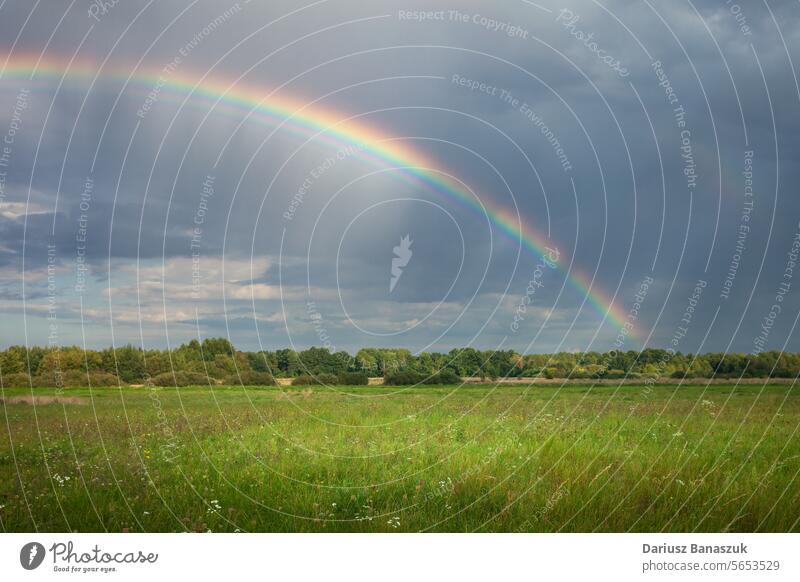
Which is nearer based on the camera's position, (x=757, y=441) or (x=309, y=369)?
(x=757, y=441)

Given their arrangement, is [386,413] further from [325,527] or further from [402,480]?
[325,527]

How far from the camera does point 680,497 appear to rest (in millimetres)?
10359

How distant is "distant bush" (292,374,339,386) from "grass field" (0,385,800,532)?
10.8 meters

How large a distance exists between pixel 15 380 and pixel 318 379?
63.3 ft

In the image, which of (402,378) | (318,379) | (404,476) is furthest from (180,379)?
(404,476)

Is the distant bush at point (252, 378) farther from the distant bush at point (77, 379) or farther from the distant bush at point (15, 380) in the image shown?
the distant bush at point (15, 380)

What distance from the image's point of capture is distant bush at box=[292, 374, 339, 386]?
2861 centimetres

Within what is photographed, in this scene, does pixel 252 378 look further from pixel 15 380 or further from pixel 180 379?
pixel 15 380

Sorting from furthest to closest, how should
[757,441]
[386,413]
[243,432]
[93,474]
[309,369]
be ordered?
[309,369]
[386,413]
[243,432]
[757,441]
[93,474]

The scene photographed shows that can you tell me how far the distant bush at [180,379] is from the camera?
35.7m
